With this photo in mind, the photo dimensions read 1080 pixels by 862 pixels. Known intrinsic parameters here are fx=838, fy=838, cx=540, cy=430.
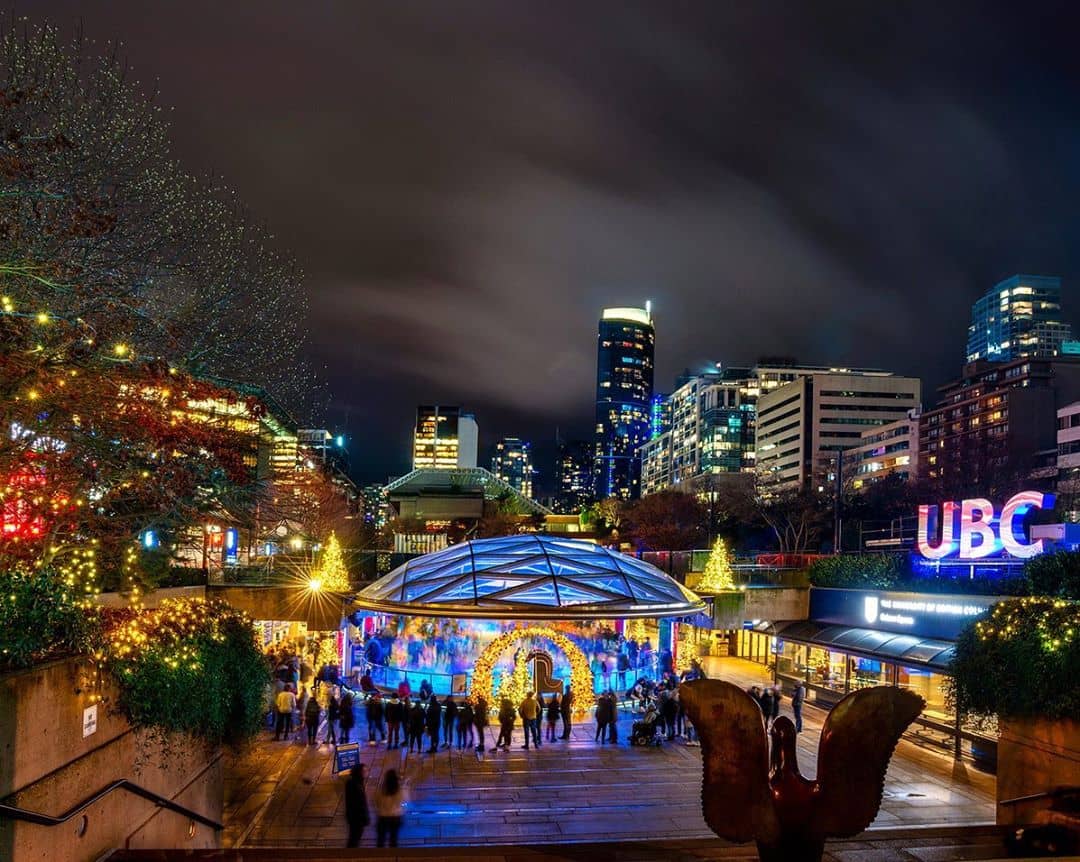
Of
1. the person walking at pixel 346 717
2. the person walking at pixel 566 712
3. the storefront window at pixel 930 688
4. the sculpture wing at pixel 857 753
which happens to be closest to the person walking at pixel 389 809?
the person walking at pixel 346 717

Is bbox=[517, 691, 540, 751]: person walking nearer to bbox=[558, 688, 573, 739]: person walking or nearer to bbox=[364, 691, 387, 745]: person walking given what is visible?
bbox=[558, 688, 573, 739]: person walking

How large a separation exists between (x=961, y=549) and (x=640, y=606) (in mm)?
9015

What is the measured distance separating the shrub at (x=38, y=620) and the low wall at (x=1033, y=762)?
12.4m

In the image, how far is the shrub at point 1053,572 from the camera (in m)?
17.9

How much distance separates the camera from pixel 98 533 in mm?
16391

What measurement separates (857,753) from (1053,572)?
46.7 ft

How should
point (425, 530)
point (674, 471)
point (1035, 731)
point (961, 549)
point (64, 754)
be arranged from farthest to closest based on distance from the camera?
point (674, 471) → point (425, 530) → point (961, 549) → point (1035, 731) → point (64, 754)

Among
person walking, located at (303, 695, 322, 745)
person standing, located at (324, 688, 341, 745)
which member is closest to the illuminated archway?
person standing, located at (324, 688, 341, 745)

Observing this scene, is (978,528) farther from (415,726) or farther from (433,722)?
(415,726)

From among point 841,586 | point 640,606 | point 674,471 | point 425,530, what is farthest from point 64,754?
point 674,471

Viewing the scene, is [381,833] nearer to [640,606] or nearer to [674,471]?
[640,606]

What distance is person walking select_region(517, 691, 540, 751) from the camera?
68.2 feet

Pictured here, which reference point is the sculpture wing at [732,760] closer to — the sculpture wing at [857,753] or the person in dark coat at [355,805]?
the sculpture wing at [857,753]

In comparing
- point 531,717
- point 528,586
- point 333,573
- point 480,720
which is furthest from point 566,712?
point 333,573
